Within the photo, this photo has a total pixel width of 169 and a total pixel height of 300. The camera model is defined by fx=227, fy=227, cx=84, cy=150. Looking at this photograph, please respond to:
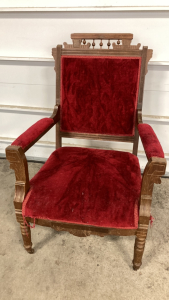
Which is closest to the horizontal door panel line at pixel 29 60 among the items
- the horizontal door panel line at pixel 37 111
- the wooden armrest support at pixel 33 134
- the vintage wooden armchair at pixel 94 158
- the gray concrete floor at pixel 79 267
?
the horizontal door panel line at pixel 37 111

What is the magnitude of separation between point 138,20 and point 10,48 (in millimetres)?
1080

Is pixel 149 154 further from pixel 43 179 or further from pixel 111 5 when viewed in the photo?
pixel 111 5

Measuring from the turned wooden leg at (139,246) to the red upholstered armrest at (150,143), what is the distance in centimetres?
38

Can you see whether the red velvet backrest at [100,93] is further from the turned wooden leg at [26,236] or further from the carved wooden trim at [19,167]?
the turned wooden leg at [26,236]

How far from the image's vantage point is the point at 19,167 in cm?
107

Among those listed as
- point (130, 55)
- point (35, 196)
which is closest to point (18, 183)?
point (35, 196)

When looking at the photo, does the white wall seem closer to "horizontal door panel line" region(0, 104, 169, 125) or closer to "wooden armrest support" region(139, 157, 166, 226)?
"horizontal door panel line" region(0, 104, 169, 125)

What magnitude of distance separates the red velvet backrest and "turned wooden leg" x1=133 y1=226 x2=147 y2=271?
2.02ft

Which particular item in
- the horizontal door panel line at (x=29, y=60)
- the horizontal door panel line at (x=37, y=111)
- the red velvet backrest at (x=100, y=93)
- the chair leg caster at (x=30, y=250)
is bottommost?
the chair leg caster at (x=30, y=250)

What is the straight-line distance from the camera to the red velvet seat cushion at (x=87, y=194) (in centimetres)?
101

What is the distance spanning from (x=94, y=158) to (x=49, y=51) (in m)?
1.09

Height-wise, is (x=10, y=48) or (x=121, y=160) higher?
(x=10, y=48)

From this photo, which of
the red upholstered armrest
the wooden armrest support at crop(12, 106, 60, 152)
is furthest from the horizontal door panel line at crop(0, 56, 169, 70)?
the red upholstered armrest

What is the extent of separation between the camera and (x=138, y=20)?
5.55ft
